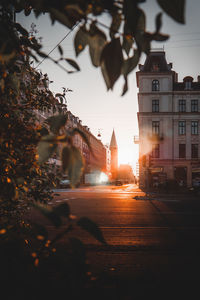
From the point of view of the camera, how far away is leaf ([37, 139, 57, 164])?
1.00 m

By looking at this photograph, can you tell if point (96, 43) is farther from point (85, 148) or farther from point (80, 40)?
point (85, 148)

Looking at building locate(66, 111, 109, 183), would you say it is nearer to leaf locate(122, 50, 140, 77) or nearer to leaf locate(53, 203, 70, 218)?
leaf locate(53, 203, 70, 218)

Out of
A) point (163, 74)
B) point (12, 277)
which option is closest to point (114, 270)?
point (12, 277)

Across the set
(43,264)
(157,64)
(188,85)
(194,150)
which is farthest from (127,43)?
(188,85)

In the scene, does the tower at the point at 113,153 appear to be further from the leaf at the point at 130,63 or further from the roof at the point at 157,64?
the leaf at the point at 130,63

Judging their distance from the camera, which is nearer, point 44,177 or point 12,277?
point 12,277

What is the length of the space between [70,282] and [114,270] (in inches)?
156

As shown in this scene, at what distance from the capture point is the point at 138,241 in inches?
263

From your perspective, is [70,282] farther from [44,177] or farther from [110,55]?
[44,177]

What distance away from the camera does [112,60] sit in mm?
959

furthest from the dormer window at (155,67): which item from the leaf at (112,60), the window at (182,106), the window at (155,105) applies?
the leaf at (112,60)

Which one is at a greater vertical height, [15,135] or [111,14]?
[111,14]

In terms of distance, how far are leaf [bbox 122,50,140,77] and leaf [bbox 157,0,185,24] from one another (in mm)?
216

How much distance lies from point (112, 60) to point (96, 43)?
155 mm
